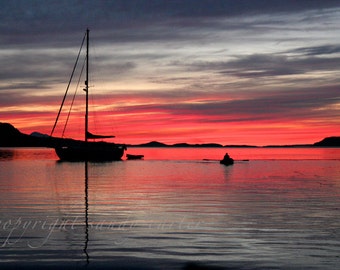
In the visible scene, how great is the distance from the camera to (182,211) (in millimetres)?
27406

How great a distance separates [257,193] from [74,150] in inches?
2467

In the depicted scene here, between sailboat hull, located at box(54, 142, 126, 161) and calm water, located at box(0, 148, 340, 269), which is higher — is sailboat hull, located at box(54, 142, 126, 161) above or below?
above

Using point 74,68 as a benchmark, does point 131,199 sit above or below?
below

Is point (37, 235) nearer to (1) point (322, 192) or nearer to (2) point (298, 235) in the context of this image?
(2) point (298, 235)

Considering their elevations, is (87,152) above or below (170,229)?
above

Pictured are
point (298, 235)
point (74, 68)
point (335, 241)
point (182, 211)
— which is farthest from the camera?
point (74, 68)

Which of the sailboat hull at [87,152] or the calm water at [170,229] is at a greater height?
the sailboat hull at [87,152]

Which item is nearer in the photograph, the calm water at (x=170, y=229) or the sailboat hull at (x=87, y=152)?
the calm water at (x=170, y=229)

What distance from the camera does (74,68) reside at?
92.9m

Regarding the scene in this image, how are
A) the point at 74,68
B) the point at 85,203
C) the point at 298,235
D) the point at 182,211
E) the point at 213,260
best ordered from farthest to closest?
1. the point at 74,68
2. the point at 85,203
3. the point at 182,211
4. the point at 298,235
5. the point at 213,260

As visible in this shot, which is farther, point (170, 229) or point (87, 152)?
point (87, 152)

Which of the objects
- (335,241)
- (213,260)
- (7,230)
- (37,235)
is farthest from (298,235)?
(7,230)

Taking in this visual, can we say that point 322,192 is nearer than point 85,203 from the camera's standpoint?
No

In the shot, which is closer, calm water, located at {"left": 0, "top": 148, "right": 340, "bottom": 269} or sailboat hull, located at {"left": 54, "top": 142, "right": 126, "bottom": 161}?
calm water, located at {"left": 0, "top": 148, "right": 340, "bottom": 269}
